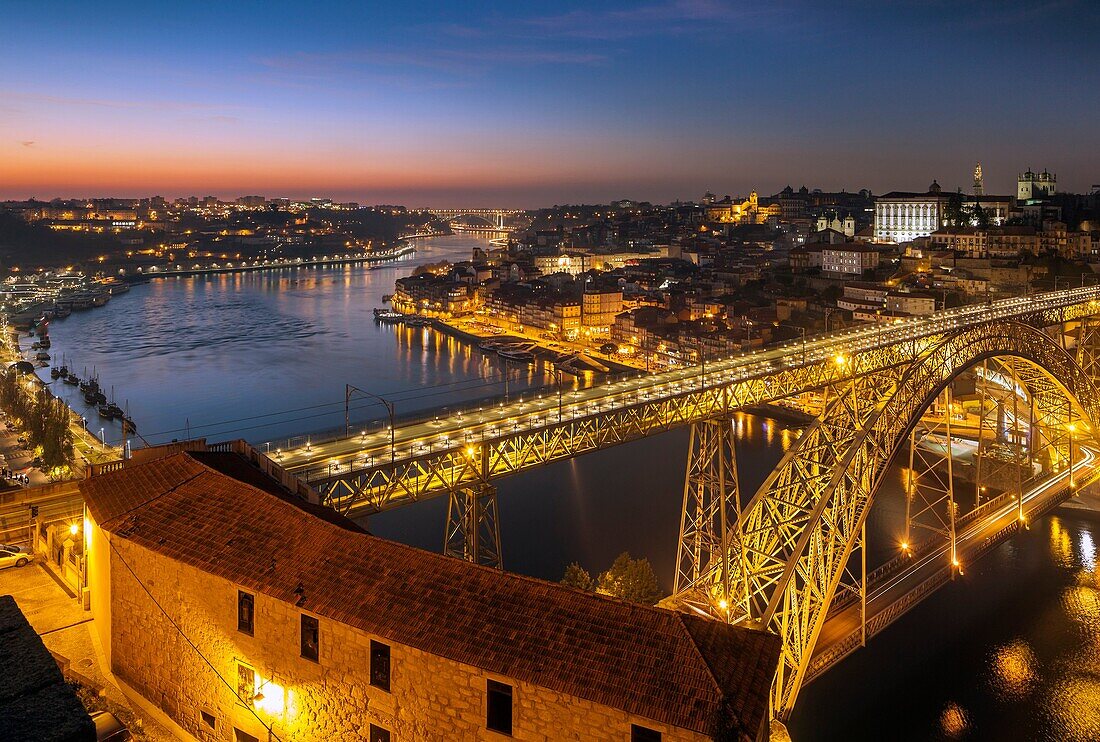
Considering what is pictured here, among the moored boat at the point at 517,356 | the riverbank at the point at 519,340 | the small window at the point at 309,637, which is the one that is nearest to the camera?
the small window at the point at 309,637

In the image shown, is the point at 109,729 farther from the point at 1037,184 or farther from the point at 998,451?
the point at 1037,184

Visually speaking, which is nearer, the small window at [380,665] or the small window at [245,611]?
the small window at [380,665]

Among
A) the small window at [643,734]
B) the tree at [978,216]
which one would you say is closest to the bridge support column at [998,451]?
the small window at [643,734]

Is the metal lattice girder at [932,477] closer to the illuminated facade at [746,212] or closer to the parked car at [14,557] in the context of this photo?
the parked car at [14,557]

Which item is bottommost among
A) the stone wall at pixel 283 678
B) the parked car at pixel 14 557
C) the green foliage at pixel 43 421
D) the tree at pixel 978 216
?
the green foliage at pixel 43 421

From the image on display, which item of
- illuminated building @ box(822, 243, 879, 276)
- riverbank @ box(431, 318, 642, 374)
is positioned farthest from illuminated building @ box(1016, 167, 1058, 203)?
riverbank @ box(431, 318, 642, 374)

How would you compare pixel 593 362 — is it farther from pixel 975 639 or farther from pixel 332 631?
pixel 332 631

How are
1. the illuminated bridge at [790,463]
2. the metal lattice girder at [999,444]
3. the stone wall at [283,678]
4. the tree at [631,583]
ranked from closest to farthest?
the stone wall at [283,678]
the illuminated bridge at [790,463]
the tree at [631,583]
the metal lattice girder at [999,444]

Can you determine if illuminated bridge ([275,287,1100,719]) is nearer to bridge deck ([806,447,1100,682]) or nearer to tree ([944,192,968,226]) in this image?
bridge deck ([806,447,1100,682])

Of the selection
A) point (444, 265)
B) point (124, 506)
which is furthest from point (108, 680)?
point (444, 265)
